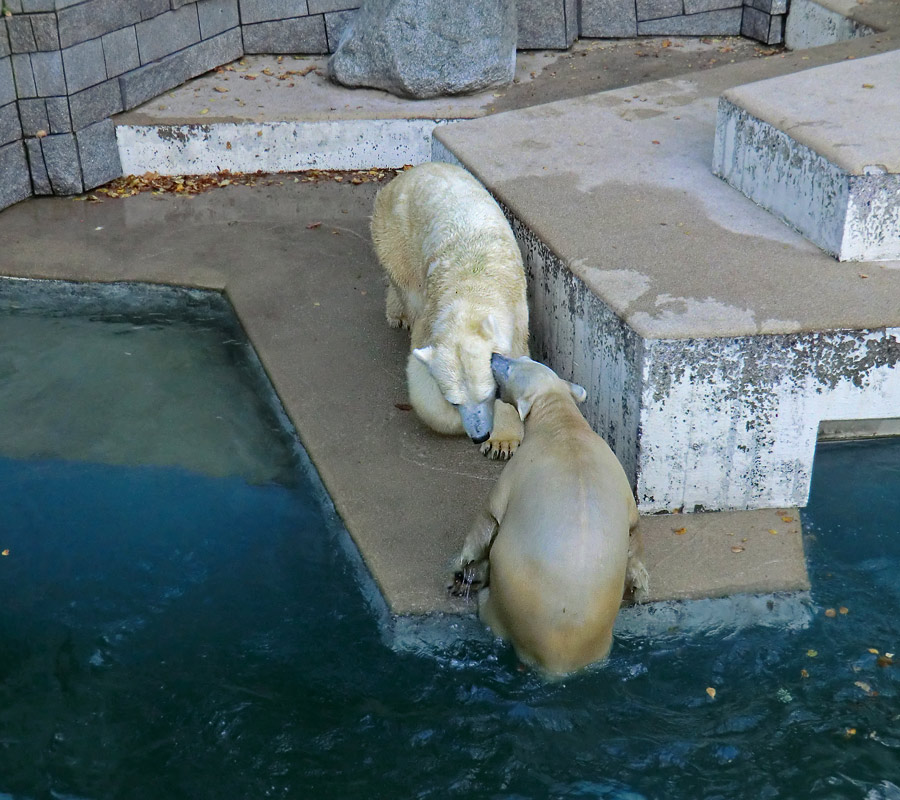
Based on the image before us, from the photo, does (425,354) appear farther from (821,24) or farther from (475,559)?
(821,24)

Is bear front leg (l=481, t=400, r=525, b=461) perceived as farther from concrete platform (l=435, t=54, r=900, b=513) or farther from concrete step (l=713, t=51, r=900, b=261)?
concrete step (l=713, t=51, r=900, b=261)

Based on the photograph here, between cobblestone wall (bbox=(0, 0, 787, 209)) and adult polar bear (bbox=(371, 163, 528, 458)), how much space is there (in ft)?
9.04

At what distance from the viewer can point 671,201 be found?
509 centimetres

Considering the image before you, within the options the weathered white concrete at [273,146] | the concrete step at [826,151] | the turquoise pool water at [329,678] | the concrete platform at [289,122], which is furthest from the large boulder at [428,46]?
the turquoise pool water at [329,678]

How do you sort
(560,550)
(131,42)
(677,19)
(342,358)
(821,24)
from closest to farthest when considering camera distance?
(560,550), (342,358), (131,42), (821,24), (677,19)

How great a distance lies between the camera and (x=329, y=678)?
11.6 feet

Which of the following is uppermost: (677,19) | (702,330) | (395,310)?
(677,19)

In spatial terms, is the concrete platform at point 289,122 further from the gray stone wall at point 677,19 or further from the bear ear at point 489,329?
the bear ear at point 489,329

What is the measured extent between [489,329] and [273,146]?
157 inches

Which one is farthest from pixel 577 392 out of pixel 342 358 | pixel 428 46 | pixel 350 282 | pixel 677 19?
pixel 677 19

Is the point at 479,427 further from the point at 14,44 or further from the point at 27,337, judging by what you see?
the point at 14,44

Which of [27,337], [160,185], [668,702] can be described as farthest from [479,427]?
[160,185]

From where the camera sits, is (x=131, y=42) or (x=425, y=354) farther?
(x=131, y=42)

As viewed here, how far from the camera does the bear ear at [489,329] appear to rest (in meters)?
4.20
